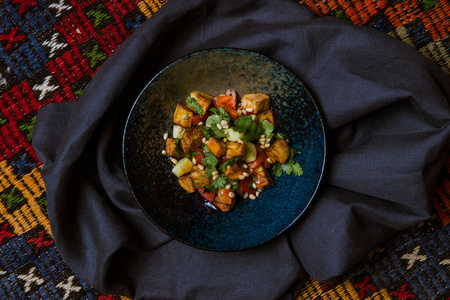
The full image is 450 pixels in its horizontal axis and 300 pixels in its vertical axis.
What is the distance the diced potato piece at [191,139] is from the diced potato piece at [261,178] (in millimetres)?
231

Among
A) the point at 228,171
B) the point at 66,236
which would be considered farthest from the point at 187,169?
the point at 66,236

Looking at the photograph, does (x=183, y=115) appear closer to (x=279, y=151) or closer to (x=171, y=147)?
(x=171, y=147)

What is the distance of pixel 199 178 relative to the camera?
1541 millimetres

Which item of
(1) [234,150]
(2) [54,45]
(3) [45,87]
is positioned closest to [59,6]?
(2) [54,45]

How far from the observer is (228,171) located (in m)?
1.49

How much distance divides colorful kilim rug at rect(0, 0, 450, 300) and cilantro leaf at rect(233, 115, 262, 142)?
20.3 inches

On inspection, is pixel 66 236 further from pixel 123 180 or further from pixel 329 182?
pixel 329 182

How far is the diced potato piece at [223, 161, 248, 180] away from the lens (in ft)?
4.88

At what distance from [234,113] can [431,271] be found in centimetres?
94

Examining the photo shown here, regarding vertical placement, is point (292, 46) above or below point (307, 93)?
above

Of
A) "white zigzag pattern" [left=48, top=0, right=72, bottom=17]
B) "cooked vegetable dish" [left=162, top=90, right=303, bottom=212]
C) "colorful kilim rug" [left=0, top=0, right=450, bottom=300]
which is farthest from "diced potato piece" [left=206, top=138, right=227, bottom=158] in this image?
"white zigzag pattern" [left=48, top=0, right=72, bottom=17]

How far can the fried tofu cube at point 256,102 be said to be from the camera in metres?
1.50

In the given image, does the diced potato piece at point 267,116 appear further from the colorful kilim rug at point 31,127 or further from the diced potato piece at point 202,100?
the colorful kilim rug at point 31,127

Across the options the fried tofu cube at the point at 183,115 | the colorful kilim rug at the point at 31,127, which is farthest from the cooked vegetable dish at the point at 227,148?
the colorful kilim rug at the point at 31,127
